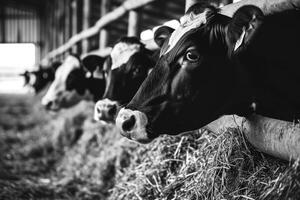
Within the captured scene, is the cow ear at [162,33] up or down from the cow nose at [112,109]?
up

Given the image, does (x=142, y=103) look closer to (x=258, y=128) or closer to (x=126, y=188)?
(x=258, y=128)

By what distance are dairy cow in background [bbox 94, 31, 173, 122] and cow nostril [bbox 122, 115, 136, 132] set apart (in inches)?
48.3

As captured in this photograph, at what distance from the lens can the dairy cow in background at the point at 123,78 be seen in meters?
2.90

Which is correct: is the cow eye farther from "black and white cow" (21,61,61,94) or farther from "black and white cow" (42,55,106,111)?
"black and white cow" (21,61,61,94)

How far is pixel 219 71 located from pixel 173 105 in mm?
240

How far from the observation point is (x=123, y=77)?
295cm

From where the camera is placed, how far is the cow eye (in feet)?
5.41

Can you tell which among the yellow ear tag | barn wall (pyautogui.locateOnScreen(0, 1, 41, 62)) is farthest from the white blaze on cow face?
barn wall (pyautogui.locateOnScreen(0, 1, 41, 62))

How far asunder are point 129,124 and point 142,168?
1109 mm

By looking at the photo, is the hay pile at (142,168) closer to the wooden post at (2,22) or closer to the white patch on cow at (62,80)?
the white patch on cow at (62,80)

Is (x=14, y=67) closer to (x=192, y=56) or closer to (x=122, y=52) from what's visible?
(x=122, y=52)

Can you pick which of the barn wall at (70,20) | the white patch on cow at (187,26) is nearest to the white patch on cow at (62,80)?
the barn wall at (70,20)

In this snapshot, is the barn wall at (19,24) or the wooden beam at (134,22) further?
the barn wall at (19,24)

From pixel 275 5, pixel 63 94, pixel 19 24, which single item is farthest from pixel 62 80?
pixel 19 24
